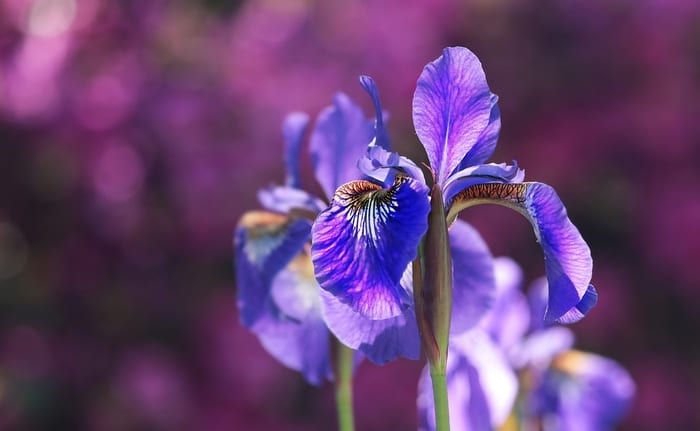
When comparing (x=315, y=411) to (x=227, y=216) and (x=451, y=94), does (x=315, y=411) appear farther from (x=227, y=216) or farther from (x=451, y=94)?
(x=451, y=94)

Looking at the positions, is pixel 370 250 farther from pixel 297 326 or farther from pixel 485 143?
pixel 297 326

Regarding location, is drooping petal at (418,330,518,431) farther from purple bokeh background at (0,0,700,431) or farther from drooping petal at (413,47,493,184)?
purple bokeh background at (0,0,700,431)

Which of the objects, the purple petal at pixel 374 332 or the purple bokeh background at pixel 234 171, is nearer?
the purple petal at pixel 374 332

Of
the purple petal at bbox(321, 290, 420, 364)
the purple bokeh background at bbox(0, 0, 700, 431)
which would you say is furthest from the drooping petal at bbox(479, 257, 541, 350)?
the purple bokeh background at bbox(0, 0, 700, 431)

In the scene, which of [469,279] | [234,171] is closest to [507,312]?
[469,279]

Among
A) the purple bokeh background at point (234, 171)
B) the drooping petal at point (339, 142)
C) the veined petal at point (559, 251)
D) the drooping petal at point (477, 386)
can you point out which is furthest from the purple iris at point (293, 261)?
the purple bokeh background at point (234, 171)

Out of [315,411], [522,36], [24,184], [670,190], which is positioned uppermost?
[522,36]

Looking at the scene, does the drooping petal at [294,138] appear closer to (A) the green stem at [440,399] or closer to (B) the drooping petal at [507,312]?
(B) the drooping petal at [507,312]

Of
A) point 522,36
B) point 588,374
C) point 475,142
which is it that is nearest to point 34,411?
point 522,36
